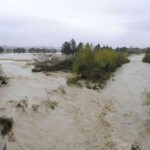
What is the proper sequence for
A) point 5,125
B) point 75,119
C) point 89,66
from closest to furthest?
1. point 5,125
2. point 75,119
3. point 89,66

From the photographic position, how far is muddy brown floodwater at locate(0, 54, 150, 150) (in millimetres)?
19656

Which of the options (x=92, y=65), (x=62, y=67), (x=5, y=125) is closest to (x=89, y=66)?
(x=92, y=65)

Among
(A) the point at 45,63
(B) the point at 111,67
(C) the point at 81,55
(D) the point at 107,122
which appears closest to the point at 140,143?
(D) the point at 107,122

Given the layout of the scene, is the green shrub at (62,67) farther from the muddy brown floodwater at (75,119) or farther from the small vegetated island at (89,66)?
the muddy brown floodwater at (75,119)

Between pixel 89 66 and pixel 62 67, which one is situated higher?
pixel 89 66

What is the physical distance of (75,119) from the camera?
24828 millimetres

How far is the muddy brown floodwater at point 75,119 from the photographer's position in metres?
19.7

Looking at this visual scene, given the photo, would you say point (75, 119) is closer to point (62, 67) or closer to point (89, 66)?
point (89, 66)

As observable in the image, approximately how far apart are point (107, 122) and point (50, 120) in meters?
3.99

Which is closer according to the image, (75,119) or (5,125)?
(5,125)

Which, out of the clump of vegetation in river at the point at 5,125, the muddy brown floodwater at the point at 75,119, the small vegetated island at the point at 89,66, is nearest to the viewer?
the muddy brown floodwater at the point at 75,119

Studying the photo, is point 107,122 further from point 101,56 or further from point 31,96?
point 101,56

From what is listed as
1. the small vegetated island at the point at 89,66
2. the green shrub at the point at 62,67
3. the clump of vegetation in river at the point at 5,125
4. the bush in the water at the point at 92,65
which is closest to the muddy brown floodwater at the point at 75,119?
the clump of vegetation in river at the point at 5,125

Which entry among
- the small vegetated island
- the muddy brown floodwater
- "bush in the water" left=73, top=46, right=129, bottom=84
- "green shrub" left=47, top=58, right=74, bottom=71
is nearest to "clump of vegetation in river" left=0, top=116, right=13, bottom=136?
the muddy brown floodwater
